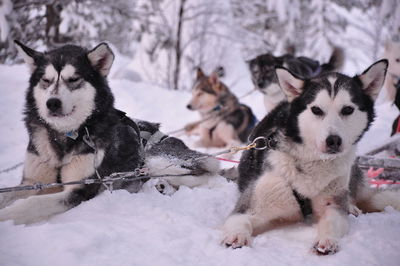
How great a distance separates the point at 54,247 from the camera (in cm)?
174

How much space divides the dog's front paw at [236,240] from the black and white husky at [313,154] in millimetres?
83

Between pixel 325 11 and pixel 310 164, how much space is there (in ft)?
57.0

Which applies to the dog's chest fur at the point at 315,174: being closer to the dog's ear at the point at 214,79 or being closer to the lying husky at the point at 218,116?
the lying husky at the point at 218,116

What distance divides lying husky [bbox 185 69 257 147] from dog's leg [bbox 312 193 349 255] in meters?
4.36

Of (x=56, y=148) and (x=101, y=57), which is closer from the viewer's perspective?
(x=56, y=148)

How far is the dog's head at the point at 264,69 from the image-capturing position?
22.1ft

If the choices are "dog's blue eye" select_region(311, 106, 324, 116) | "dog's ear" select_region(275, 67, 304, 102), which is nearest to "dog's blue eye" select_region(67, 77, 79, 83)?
"dog's ear" select_region(275, 67, 304, 102)

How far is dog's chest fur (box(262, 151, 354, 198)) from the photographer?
231cm

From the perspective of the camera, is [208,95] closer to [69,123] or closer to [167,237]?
[69,123]

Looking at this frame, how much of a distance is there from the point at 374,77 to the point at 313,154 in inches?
24.4

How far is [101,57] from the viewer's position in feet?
8.89

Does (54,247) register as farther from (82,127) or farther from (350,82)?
(350,82)

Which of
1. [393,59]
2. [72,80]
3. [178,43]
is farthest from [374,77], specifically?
[178,43]

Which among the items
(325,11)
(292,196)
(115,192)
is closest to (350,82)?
(292,196)
